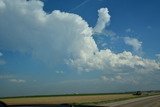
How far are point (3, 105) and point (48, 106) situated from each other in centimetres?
99

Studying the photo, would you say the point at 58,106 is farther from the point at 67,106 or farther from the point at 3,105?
the point at 3,105

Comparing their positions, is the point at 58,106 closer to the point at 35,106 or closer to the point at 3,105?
the point at 35,106

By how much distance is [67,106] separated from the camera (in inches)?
300

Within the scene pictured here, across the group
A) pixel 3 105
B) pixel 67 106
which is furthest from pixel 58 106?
pixel 3 105

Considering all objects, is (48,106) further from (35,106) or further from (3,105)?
(3,105)

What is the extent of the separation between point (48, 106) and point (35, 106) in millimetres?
353

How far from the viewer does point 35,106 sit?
25.5ft

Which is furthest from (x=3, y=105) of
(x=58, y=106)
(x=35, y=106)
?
(x=58, y=106)

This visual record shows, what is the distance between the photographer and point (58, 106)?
24.7 ft

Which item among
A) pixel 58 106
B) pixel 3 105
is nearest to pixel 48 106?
pixel 58 106

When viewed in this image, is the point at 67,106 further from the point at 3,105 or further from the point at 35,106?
the point at 3,105

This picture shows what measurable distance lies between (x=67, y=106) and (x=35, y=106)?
2.43ft

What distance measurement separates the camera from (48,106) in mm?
7609

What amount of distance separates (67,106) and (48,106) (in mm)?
416
